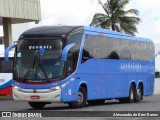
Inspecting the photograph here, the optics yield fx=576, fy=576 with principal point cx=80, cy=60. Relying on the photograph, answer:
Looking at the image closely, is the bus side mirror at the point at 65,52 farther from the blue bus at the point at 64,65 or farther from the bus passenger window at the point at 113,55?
the bus passenger window at the point at 113,55

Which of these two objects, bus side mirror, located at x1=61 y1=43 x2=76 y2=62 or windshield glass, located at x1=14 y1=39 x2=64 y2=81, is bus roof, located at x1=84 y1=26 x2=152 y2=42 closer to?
windshield glass, located at x1=14 y1=39 x2=64 y2=81

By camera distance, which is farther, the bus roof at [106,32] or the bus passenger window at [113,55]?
the bus passenger window at [113,55]

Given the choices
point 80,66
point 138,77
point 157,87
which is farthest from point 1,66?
point 157,87

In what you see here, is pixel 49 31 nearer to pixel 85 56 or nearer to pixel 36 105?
pixel 85 56

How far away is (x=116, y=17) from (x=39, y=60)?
40.8 metres

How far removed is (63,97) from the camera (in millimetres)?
20984

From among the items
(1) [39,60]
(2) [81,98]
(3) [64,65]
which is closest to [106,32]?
(2) [81,98]

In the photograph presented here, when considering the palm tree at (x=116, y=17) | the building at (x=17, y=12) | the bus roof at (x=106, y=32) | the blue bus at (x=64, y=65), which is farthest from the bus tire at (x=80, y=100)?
the palm tree at (x=116, y=17)

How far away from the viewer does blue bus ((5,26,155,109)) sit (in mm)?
20938

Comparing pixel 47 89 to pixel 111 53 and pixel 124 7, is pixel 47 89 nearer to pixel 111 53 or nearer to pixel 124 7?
pixel 111 53

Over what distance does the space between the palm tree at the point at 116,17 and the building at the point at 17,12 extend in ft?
63.5

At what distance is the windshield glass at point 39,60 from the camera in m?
21.0

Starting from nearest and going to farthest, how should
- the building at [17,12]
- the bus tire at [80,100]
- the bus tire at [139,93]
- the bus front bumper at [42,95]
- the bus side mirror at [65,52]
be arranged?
the bus side mirror at [65,52] → the bus front bumper at [42,95] → the bus tire at [80,100] → the bus tire at [139,93] → the building at [17,12]

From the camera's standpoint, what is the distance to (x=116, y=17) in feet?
202
